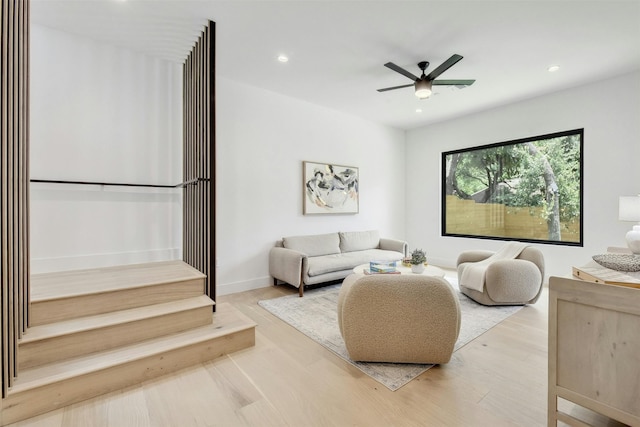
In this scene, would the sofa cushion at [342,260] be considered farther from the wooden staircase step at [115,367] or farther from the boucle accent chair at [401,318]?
the boucle accent chair at [401,318]

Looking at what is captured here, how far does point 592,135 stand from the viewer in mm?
3914

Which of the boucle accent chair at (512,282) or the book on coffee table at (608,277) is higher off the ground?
the book on coffee table at (608,277)

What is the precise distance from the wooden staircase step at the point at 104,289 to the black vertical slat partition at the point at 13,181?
0.16m

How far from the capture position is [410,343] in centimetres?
207

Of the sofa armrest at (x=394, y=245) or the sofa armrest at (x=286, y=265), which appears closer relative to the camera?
the sofa armrest at (x=286, y=265)

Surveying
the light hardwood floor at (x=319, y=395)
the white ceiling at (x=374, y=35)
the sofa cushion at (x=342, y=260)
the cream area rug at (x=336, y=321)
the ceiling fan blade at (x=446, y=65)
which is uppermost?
the white ceiling at (x=374, y=35)

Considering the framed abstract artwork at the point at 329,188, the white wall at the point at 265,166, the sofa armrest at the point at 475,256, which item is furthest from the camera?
the framed abstract artwork at the point at 329,188

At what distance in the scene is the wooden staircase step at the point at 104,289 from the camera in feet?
6.85

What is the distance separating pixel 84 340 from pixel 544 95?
6.22 m

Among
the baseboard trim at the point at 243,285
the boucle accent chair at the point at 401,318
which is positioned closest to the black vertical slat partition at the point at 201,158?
the baseboard trim at the point at 243,285

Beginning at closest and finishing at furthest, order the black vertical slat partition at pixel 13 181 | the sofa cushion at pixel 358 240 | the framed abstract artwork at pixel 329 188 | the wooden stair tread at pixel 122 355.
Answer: the black vertical slat partition at pixel 13 181
the wooden stair tread at pixel 122 355
the framed abstract artwork at pixel 329 188
the sofa cushion at pixel 358 240

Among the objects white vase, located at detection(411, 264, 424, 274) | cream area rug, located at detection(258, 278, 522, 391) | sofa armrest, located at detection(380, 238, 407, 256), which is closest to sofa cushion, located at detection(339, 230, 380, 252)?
sofa armrest, located at detection(380, 238, 407, 256)

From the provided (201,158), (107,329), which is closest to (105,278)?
(107,329)

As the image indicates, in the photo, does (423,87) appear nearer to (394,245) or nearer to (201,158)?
(201,158)
